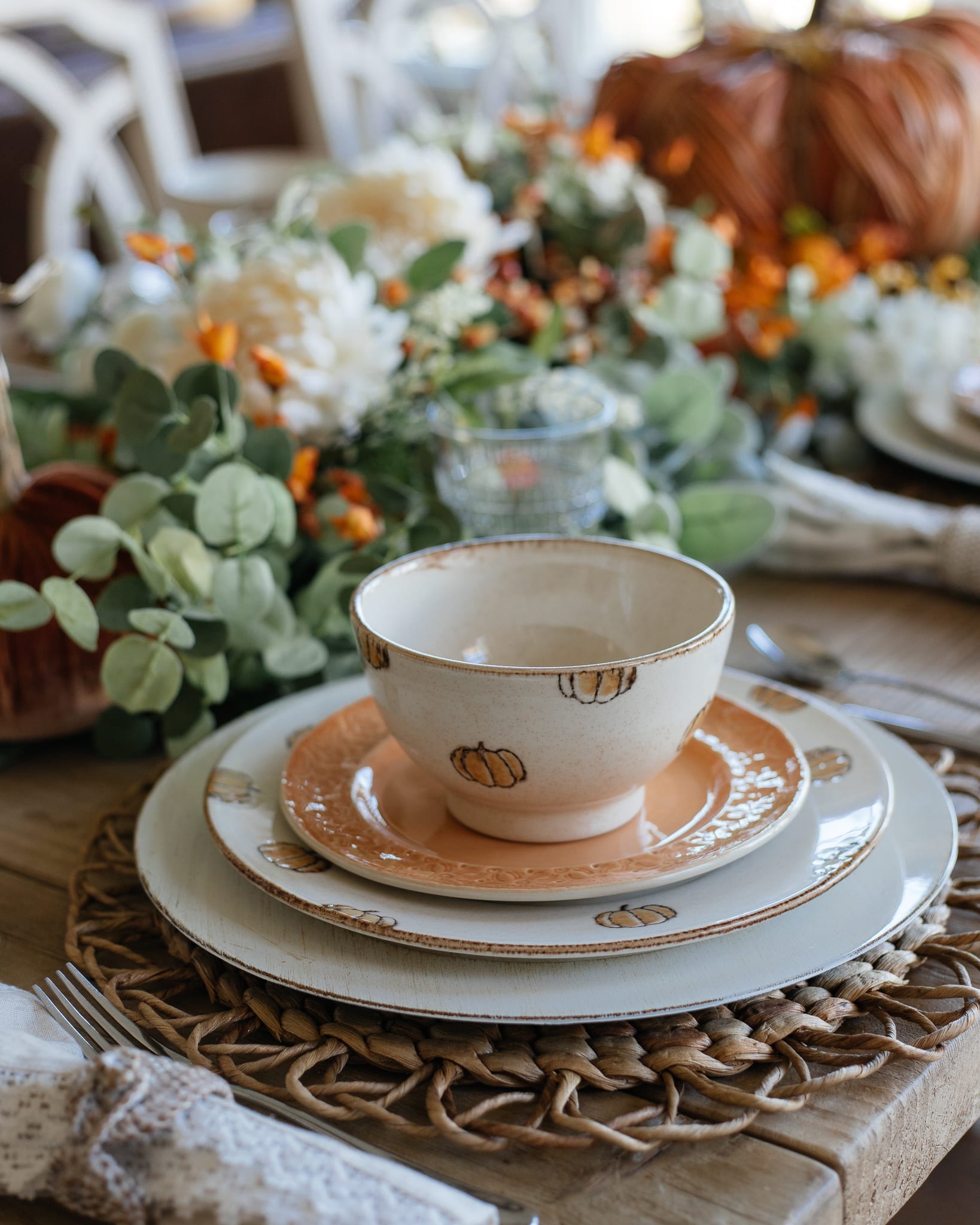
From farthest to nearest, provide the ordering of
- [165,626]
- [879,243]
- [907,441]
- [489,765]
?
[879,243] < [907,441] < [165,626] < [489,765]

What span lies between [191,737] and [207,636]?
5 cm

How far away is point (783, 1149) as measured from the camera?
1.13ft

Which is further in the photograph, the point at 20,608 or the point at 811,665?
the point at 811,665

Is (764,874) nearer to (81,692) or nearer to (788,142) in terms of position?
(81,692)

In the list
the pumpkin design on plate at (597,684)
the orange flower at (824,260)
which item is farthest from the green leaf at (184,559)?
the orange flower at (824,260)

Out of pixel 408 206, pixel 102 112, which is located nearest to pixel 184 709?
pixel 408 206

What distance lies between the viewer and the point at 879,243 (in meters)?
1.13

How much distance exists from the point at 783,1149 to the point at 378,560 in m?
0.34

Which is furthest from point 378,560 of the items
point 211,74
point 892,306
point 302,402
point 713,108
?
point 211,74

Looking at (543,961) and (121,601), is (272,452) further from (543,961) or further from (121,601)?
(543,961)

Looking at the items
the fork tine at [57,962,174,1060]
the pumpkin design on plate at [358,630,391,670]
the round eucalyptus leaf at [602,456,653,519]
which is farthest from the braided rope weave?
the round eucalyptus leaf at [602,456,653,519]

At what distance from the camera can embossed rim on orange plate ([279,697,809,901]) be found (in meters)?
0.40

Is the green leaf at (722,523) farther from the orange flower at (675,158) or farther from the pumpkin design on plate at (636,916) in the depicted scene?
the orange flower at (675,158)

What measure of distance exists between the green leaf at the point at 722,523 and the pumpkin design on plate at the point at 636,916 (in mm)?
340
